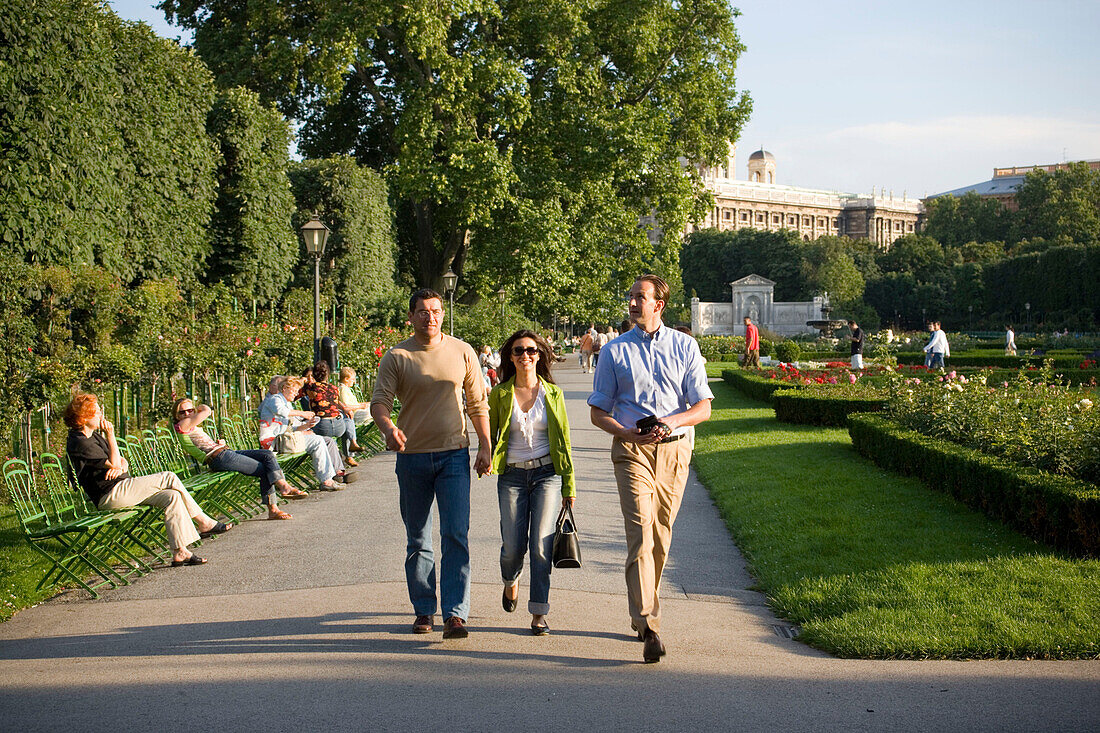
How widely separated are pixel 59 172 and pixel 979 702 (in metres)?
11.8

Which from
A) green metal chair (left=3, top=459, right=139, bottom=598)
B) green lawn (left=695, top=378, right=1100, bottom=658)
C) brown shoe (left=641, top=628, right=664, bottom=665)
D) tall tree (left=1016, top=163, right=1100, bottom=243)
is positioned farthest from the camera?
tall tree (left=1016, top=163, right=1100, bottom=243)

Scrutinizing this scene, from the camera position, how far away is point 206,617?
18.5 feet

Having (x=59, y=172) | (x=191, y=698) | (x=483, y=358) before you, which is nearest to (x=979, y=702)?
(x=191, y=698)

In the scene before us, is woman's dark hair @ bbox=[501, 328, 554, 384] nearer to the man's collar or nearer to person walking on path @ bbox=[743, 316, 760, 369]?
the man's collar

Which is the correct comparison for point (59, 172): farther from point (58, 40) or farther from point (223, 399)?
point (223, 399)

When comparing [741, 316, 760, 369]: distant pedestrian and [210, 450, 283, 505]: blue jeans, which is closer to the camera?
[210, 450, 283, 505]: blue jeans

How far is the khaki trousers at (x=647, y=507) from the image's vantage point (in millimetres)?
4879

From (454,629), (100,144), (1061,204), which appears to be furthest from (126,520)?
(1061,204)

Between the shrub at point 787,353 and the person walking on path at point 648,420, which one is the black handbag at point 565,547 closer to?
the person walking on path at point 648,420

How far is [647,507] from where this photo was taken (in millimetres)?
4938

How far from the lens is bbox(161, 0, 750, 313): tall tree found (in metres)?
22.6

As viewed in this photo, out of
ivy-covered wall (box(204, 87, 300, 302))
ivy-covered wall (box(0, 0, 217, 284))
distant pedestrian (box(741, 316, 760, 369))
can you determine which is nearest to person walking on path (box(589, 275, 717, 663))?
ivy-covered wall (box(0, 0, 217, 284))

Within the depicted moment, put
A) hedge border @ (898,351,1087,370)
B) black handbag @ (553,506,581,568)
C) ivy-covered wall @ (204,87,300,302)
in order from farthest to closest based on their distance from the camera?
hedge border @ (898,351,1087,370)
ivy-covered wall @ (204,87,300,302)
black handbag @ (553,506,581,568)

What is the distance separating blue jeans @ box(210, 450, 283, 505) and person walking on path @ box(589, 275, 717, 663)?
4510mm
